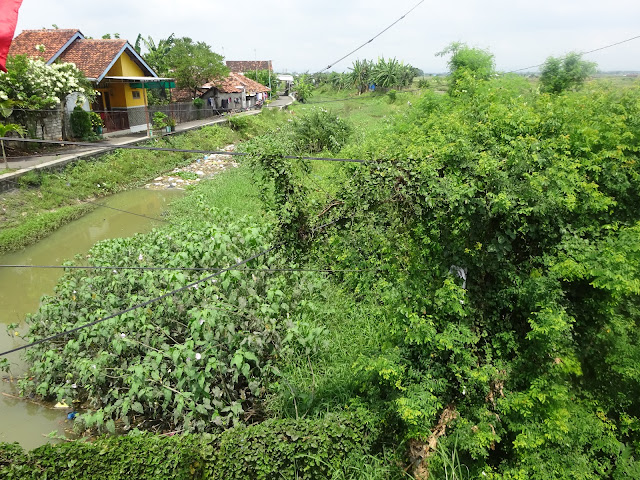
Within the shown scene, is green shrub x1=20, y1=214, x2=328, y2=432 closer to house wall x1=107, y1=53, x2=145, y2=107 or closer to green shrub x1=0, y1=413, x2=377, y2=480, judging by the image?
green shrub x1=0, y1=413, x2=377, y2=480

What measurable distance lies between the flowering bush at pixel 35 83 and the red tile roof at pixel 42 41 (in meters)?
2.31

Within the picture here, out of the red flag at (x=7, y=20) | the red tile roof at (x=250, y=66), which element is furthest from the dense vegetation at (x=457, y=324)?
the red tile roof at (x=250, y=66)

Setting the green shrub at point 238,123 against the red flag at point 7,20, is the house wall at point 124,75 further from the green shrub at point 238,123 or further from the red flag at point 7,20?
the red flag at point 7,20

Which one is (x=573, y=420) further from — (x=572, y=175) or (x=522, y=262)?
(x=572, y=175)

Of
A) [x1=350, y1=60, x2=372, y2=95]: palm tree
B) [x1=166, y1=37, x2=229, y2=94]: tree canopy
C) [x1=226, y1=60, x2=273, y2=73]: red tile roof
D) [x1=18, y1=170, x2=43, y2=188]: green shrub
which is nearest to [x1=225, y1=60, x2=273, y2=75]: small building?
[x1=226, y1=60, x2=273, y2=73]: red tile roof

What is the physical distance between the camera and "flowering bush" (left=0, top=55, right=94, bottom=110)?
13.1 m

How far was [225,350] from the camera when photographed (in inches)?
189

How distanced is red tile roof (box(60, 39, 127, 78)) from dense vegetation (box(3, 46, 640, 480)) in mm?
16283

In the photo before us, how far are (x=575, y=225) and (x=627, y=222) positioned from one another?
0.50 m

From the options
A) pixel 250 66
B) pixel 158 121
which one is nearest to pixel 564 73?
pixel 158 121

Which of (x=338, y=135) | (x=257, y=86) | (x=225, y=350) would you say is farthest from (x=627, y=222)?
(x=257, y=86)

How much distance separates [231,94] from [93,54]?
14.2 metres

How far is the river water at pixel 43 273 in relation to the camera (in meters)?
5.09

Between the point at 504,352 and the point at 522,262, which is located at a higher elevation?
the point at 522,262
